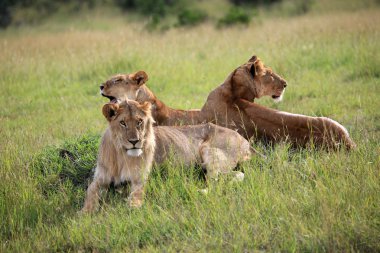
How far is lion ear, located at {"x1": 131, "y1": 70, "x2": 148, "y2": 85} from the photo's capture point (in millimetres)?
6312

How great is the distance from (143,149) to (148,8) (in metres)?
16.6

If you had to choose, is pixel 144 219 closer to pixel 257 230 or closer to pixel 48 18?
pixel 257 230

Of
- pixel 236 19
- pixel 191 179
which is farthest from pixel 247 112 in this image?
pixel 236 19

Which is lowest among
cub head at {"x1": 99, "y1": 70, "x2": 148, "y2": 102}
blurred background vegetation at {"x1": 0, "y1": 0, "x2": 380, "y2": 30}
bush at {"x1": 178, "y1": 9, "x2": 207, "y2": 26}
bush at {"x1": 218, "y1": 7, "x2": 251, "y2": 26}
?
blurred background vegetation at {"x1": 0, "y1": 0, "x2": 380, "y2": 30}

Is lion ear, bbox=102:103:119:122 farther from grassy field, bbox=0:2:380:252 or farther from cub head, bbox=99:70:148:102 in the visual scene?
cub head, bbox=99:70:148:102

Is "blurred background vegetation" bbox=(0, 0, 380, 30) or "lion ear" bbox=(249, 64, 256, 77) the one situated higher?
"lion ear" bbox=(249, 64, 256, 77)

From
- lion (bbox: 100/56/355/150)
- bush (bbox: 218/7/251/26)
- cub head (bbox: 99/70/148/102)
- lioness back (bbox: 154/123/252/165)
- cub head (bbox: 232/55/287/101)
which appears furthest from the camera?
bush (bbox: 218/7/251/26)

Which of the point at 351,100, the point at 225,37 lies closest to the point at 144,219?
the point at 351,100

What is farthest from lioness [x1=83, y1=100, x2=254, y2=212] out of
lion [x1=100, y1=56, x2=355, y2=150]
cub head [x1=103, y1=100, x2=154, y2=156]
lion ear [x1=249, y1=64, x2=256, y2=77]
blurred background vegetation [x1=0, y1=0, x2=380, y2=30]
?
blurred background vegetation [x1=0, y1=0, x2=380, y2=30]

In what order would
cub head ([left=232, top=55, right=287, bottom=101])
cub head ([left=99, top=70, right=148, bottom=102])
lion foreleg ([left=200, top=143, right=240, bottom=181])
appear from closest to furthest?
lion foreleg ([left=200, top=143, right=240, bottom=181]) → cub head ([left=99, top=70, right=148, bottom=102]) → cub head ([left=232, top=55, right=287, bottom=101])

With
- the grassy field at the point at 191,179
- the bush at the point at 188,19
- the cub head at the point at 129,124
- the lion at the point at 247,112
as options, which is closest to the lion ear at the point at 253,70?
the lion at the point at 247,112

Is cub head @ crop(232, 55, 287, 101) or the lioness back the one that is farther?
cub head @ crop(232, 55, 287, 101)

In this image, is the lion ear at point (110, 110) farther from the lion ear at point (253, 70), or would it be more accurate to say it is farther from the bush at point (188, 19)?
the bush at point (188, 19)

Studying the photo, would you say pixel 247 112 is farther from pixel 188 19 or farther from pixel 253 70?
pixel 188 19
